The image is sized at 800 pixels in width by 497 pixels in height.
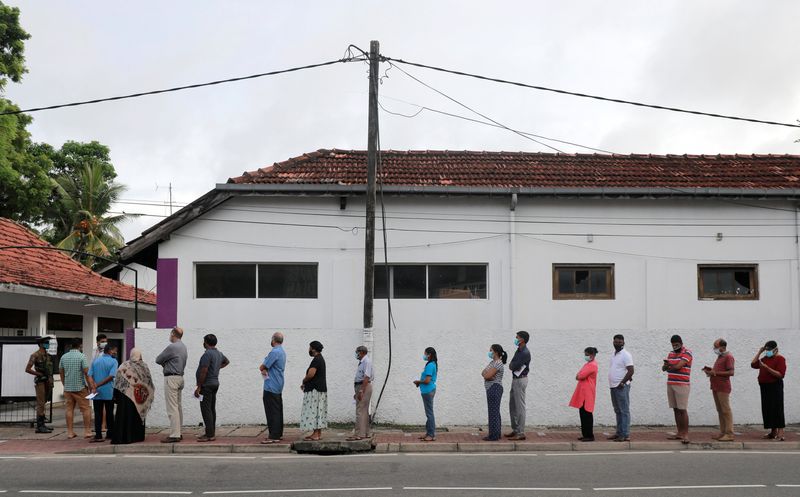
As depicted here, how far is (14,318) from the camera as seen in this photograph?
1892cm

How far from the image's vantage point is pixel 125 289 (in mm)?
24578

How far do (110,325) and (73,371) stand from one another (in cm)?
1128

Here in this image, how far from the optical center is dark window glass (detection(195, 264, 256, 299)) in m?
16.7

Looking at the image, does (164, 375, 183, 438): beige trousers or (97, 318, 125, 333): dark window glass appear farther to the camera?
(97, 318, 125, 333): dark window glass

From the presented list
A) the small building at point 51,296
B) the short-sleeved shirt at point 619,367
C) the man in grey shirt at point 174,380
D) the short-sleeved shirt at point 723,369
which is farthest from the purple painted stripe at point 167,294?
the short-sleeved shirt at point 723,369

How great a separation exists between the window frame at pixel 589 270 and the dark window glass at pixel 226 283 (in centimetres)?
613

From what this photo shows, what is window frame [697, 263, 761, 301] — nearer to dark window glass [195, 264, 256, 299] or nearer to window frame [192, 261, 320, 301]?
window frame [192, 261, 320, 301]

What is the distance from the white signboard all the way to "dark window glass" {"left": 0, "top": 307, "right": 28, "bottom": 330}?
3.15 meters

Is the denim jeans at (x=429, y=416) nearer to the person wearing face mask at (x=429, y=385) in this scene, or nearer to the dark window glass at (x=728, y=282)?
the person wearing face mask at (x=429, y=385)

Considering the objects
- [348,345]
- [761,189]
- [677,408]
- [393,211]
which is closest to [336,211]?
[393,211]

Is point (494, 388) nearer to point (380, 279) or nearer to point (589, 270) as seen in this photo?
point (380, 279)

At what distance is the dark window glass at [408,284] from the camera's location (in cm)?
1677

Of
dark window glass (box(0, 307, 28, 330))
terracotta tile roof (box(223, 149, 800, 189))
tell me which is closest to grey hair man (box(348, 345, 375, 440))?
terracotta tile roof (box(223, 149, 800, 189))

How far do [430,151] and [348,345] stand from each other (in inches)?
238
